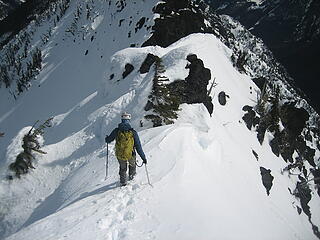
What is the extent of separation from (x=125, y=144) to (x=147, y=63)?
1178 cm

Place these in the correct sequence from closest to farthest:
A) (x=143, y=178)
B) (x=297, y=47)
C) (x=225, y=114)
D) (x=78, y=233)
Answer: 1. (x=78, y=233)
2. (x=143, y=178)
3. (x=225, y=114)
4. (x=297, y=47)

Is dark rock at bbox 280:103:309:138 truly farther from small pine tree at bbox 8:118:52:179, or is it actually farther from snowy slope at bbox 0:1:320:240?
small pine tree at bbox 8:118:52:179

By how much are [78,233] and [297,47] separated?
175623 millimetres

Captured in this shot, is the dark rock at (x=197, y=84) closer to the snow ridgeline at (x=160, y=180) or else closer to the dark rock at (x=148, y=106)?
the snow ridgeline at (x=160, y=180)

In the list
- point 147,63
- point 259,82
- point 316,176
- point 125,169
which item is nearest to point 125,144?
point 125,169

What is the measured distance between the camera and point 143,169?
406 inches

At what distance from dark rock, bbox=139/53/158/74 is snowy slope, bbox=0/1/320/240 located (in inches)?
16.2

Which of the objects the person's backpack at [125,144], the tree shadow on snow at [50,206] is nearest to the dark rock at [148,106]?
the tree shadow on snow at [50,206]

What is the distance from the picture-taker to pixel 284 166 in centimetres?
2262

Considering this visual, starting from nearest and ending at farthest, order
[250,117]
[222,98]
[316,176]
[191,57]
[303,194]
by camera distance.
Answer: [191,57], [222,98], [303,194], [250,117], [316,176]

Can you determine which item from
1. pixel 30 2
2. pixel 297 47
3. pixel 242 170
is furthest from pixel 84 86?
pixel 297 47

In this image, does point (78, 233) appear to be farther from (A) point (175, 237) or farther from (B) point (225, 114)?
(B) point (225, 114)

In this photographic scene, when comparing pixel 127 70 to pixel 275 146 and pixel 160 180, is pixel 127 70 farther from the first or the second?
pixel 160 180

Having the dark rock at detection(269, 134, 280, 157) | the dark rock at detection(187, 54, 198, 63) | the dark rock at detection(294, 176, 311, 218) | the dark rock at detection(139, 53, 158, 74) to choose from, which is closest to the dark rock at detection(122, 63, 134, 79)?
the dark rock at detection(139, 53, 158, 74)
